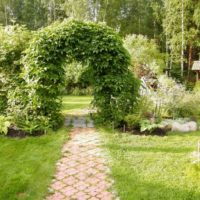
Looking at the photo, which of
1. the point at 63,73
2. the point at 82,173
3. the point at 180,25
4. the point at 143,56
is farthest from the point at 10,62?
the point at 180,25

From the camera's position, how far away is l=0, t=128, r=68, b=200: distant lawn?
4.21 meters

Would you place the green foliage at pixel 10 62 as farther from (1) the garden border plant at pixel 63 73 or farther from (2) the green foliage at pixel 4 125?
(2) the green foliage at pixel 4 125

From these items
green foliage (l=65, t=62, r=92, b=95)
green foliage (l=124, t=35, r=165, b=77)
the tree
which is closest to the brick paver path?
green foliage (l=65, t=62, r=92, b=95)

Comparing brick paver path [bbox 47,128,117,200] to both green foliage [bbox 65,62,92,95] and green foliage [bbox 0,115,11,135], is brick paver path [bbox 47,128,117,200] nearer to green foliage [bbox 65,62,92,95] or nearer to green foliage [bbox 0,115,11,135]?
green foliage [bbox 0,115,11,135]

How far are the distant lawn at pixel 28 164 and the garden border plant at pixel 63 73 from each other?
2.35 feet

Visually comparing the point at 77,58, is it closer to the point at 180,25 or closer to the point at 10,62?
the point at 10,62

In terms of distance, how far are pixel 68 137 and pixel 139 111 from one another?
80.2 inches

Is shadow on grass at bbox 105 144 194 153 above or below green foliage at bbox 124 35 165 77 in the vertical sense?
below

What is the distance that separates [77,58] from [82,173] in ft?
11.9

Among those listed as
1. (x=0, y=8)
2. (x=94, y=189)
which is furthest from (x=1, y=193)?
(x=0, y=8)

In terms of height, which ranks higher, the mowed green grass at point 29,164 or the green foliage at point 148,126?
the green foliage at point 148,126

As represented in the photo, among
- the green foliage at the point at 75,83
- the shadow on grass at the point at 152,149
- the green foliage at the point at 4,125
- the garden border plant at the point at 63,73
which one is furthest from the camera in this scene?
the green foliage at the point at 75,83

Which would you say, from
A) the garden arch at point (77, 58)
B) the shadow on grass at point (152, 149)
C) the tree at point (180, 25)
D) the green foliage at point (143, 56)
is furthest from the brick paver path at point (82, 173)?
the tree at point (180, 25)

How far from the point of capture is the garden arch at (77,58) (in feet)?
23.5
